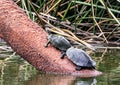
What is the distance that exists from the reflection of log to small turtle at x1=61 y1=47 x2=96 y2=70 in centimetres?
5

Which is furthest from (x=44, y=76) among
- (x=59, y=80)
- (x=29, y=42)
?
(x=29, y=42)

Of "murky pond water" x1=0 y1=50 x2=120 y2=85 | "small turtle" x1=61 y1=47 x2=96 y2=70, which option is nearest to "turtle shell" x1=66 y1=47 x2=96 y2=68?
"small turtle" x1=61 y1=47 x2=96 y2=70

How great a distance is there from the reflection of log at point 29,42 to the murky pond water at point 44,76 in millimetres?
89

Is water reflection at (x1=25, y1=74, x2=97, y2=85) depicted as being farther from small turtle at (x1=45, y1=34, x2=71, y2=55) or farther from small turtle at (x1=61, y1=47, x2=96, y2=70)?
small turtle at (x1=45, y1=34, x2=71, y2=55)

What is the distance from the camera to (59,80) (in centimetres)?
352

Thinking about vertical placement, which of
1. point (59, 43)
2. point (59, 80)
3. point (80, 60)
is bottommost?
point (59, 80)

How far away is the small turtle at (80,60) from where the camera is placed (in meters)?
3.67

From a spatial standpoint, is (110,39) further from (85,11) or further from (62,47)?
(62,47)

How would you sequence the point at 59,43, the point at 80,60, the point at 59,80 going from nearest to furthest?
the point at 59,80
the point at 80,60
the point at 59,43

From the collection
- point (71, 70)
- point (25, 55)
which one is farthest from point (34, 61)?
point (71, 70)

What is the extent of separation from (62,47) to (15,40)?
43cm

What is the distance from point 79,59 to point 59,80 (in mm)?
299

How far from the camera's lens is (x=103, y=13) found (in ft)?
21.5

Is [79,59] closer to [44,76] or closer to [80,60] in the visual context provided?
[80,60]
